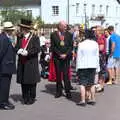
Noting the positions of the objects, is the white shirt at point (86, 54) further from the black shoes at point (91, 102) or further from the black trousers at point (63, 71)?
the black trousers at point (63, 71)

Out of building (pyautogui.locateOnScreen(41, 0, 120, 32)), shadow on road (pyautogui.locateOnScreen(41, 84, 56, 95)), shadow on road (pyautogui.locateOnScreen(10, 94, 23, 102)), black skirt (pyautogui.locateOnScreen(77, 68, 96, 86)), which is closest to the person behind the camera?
black skirt (pyautogui.locateOnScreen(77, 68, 96, 86))

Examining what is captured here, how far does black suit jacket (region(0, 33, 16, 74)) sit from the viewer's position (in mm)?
11062

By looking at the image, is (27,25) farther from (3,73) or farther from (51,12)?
(51,12)

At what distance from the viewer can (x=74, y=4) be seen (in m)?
101

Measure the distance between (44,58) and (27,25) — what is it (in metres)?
6.59

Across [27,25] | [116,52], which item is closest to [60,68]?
[27,25]

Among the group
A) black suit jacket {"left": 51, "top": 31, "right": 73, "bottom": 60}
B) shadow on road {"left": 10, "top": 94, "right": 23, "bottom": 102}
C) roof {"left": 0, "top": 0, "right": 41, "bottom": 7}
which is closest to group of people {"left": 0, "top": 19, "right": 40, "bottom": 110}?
shadow on road {"left": 10, "top": 94, "right": 23, "bottom": 102}

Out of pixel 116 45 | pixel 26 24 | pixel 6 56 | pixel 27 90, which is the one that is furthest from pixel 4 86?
pixel 116 45

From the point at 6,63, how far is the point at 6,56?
0.15m

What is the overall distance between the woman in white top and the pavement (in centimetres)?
46

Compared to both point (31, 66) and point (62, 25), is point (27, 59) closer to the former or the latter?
point (31, 66)

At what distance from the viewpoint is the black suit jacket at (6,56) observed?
36.3 feet

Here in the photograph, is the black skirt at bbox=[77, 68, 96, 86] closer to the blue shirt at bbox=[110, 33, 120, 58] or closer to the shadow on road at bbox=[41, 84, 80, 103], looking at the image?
the shadow on road at bbox=[41, 84, 80, 103]

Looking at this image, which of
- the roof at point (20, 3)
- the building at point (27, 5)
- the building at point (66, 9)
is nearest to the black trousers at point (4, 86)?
the building at point (66, 9)
